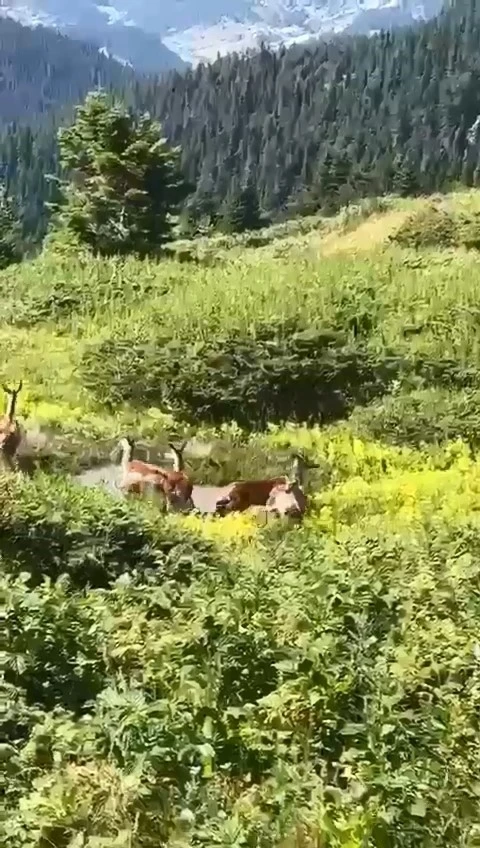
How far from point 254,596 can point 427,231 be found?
12.2 meters

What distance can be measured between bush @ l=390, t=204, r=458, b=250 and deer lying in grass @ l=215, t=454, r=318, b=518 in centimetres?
862

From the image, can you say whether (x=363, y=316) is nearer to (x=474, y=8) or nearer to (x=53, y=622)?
(x=53, y=622)

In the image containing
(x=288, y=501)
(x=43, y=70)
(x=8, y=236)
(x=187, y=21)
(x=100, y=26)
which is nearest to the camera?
(x=288, y=501)

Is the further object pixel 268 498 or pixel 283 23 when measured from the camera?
pixel 283 23

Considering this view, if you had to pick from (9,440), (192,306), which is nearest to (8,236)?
(192,306)

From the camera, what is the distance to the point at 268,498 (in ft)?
22.1

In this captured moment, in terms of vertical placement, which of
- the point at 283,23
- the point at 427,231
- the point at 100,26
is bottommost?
the point at 427,231

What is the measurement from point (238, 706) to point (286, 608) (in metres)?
0.55

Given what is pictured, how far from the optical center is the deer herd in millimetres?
6516

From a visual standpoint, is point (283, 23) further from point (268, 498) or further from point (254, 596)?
point (254, 596)

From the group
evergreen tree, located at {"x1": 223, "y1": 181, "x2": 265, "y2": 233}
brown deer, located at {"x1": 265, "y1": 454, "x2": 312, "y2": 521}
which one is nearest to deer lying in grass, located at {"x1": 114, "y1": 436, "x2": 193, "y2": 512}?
brown deer, located at {"x1": 265, "y1": 454, "x2": 312, "y2": 521}

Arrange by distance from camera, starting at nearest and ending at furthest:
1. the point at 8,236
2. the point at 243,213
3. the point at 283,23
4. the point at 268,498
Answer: the point at 268,498 < the point at 8,236 < the point at 243,213 < the point at 283,23

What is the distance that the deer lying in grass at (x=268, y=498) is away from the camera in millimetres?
6485

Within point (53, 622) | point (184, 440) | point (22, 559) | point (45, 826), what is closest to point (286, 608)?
point (53, 622)
